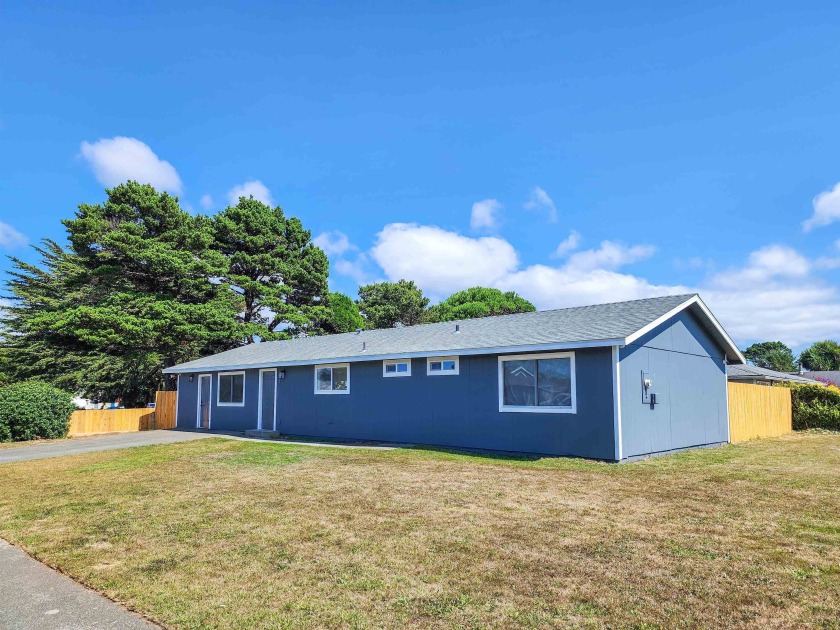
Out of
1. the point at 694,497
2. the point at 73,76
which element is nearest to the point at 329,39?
the point at 73,76

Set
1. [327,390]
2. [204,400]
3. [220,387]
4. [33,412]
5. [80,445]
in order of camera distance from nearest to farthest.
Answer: [80,445] < [327,390] < [33,412] < [220,387] < [204,400]

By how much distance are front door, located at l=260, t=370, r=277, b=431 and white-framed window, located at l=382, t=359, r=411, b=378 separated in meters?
5.24

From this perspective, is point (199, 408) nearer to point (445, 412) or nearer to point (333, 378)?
point (333, 378)

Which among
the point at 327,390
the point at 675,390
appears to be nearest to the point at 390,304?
Result: the point at 327,390

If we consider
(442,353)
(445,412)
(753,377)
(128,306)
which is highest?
(128,306)

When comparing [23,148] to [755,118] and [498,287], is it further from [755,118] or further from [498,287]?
[498,287]

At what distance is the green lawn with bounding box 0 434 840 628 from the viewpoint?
3.56 m

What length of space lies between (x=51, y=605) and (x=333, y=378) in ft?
41.7

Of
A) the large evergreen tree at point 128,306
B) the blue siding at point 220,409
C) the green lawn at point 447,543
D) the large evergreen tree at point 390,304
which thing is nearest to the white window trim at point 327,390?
the blue siding at point 220,409

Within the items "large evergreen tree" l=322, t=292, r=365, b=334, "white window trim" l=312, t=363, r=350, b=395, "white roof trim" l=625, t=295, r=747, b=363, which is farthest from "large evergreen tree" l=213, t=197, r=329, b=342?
"white roof trim" l=625, t=295, r=747, b=363

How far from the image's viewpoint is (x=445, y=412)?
13.5 m

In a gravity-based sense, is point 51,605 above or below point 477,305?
below

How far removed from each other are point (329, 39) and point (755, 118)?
11.8 m

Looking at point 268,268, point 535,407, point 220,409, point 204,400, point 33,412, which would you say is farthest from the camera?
point 268,268
